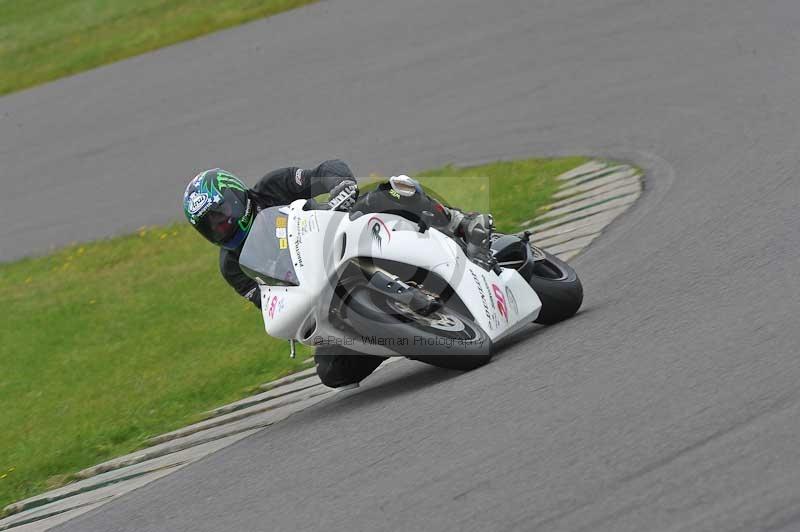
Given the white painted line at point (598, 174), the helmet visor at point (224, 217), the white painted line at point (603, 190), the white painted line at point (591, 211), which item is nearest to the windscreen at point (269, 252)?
the helmet visor at point (224, 217)

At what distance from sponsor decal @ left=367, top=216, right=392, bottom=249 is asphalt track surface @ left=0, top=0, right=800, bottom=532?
0.76 m

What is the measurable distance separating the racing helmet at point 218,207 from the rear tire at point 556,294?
1595 mm

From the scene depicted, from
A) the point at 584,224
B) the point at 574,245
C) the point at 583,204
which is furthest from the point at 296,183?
the point at 583,204

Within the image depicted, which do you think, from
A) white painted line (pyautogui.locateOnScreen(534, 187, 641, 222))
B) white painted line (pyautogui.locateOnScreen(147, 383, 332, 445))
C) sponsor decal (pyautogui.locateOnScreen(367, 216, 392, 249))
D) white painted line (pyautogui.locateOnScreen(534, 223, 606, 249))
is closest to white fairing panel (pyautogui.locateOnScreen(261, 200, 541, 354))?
sponsor decal (pyautogui.locateOnScreen(367, 216, 392, 249))

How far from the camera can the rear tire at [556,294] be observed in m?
6.82

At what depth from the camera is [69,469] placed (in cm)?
750

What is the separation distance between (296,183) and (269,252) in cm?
102

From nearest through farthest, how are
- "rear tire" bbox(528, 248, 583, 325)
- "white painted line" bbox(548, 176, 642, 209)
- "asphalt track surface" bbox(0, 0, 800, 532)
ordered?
1. "asphalt track surface" bbox(0, 0, 800, 532)
2. "rear tire" bbox(528, 248, 583, 325)
3. "white painted line" bbox(548, 176, 642, 209)

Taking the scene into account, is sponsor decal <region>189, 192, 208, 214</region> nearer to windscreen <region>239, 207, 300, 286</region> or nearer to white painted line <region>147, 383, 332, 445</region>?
windscreen <region>239, 207, 300, 286</region>

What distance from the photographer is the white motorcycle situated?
19.9ft

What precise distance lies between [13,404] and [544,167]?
476 cm

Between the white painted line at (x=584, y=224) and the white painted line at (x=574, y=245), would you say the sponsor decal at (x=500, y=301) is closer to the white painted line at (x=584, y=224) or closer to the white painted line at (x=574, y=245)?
the white painted line at (x=574, y=245)

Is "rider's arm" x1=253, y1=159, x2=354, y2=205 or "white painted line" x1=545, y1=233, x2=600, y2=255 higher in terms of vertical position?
"rider's arm" x1=253, y1=159, x2=354, y2=205

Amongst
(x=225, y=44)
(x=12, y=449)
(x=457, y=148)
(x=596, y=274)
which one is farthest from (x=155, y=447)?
(x=225, y=44)
